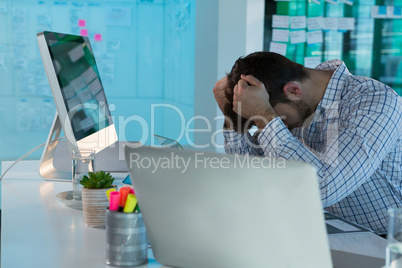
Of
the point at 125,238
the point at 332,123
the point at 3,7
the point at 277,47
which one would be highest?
the point at 3,7

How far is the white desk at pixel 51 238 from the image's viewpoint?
3.18 ft

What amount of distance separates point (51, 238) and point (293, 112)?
869 mm

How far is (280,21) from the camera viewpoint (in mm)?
3539

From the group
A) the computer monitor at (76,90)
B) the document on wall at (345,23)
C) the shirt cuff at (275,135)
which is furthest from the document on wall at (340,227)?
the document on wall at (345,23)

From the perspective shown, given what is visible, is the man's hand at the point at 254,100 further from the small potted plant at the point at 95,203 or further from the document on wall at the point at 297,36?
the document on wall at the point at 297,36

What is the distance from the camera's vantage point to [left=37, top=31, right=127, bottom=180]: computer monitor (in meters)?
1.45

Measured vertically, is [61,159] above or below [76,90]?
below

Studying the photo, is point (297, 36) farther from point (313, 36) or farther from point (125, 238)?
point (125, 238)

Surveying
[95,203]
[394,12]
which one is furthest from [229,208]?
[394,12]

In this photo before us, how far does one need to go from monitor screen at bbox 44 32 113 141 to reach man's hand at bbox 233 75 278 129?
47cm

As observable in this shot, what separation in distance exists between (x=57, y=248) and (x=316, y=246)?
54 centimetres

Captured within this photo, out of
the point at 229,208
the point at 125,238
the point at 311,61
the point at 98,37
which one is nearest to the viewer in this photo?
the point at 229,208

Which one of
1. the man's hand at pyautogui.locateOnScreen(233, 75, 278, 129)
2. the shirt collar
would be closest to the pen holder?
the man's hand at pyautogui.locateOnScreen(233, 75, 278, 129)

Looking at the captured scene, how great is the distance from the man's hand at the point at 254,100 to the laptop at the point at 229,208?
744mm
